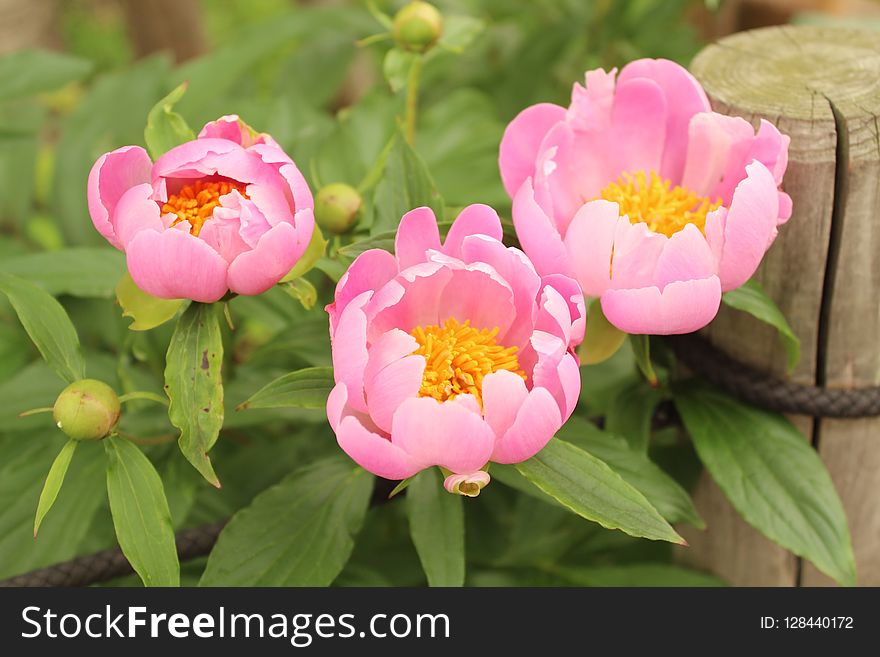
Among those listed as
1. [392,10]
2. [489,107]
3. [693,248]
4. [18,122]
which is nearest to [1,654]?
[693,248]

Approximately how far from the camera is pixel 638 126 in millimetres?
937

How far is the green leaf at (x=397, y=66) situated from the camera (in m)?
1.02

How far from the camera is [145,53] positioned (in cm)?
255

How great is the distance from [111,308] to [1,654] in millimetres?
505

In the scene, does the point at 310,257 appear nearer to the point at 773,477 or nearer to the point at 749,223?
the point at 749,223

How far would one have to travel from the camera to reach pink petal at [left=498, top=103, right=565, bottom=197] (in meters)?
0.90

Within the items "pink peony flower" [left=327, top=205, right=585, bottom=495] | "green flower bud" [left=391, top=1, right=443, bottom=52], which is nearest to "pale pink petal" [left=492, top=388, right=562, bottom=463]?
"pink peony flower" [left=327, top=205, right=585, bottom=495]

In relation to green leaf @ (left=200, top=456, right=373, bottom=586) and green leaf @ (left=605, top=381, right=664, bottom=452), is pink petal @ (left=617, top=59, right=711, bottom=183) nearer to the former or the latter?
green leaf @ (left=605, top=381, right=664, bottom=452)

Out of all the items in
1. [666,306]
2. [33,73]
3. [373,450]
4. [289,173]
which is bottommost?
[373,450]

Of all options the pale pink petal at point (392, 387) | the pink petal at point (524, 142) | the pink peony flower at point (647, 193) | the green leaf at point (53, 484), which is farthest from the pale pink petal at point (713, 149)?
the green leaf at point (53, 484)

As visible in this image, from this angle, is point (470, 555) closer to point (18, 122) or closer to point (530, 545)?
point (530, 545)

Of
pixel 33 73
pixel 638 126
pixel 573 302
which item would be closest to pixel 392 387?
pixel 573 302

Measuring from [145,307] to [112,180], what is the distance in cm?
11

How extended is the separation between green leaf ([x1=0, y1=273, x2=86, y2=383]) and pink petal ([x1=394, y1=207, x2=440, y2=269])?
0.28 m
